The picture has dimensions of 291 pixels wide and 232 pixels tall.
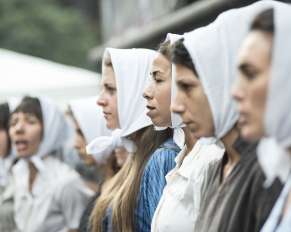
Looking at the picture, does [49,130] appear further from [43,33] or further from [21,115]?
[43,33]

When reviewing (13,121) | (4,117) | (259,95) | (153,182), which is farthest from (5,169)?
(259,95)

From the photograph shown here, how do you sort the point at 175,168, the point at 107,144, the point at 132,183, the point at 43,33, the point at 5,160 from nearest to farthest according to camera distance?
the point at 175,168 < the point at 132,183 < the point at 107,144 < the point at 5,160 < the point at 43,33

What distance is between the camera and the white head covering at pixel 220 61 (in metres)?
4.76

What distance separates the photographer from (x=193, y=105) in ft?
15.8

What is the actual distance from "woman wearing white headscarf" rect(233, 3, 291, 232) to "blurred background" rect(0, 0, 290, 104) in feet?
26.2

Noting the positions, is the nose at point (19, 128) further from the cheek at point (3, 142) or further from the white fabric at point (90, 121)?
the cheek at point (3, 142)

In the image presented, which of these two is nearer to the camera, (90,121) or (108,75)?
(108,75)

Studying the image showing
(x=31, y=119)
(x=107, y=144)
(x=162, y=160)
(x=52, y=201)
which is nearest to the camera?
(x=162, y=160)

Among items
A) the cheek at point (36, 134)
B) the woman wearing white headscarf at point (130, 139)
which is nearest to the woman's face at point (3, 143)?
the cheek at point (36, 134)

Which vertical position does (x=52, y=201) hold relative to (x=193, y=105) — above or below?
below

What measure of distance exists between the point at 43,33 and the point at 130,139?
24914 mm

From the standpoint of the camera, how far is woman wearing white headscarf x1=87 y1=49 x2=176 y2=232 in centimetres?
627

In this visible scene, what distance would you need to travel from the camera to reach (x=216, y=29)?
491 cm

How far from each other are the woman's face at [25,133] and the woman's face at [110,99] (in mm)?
2300
